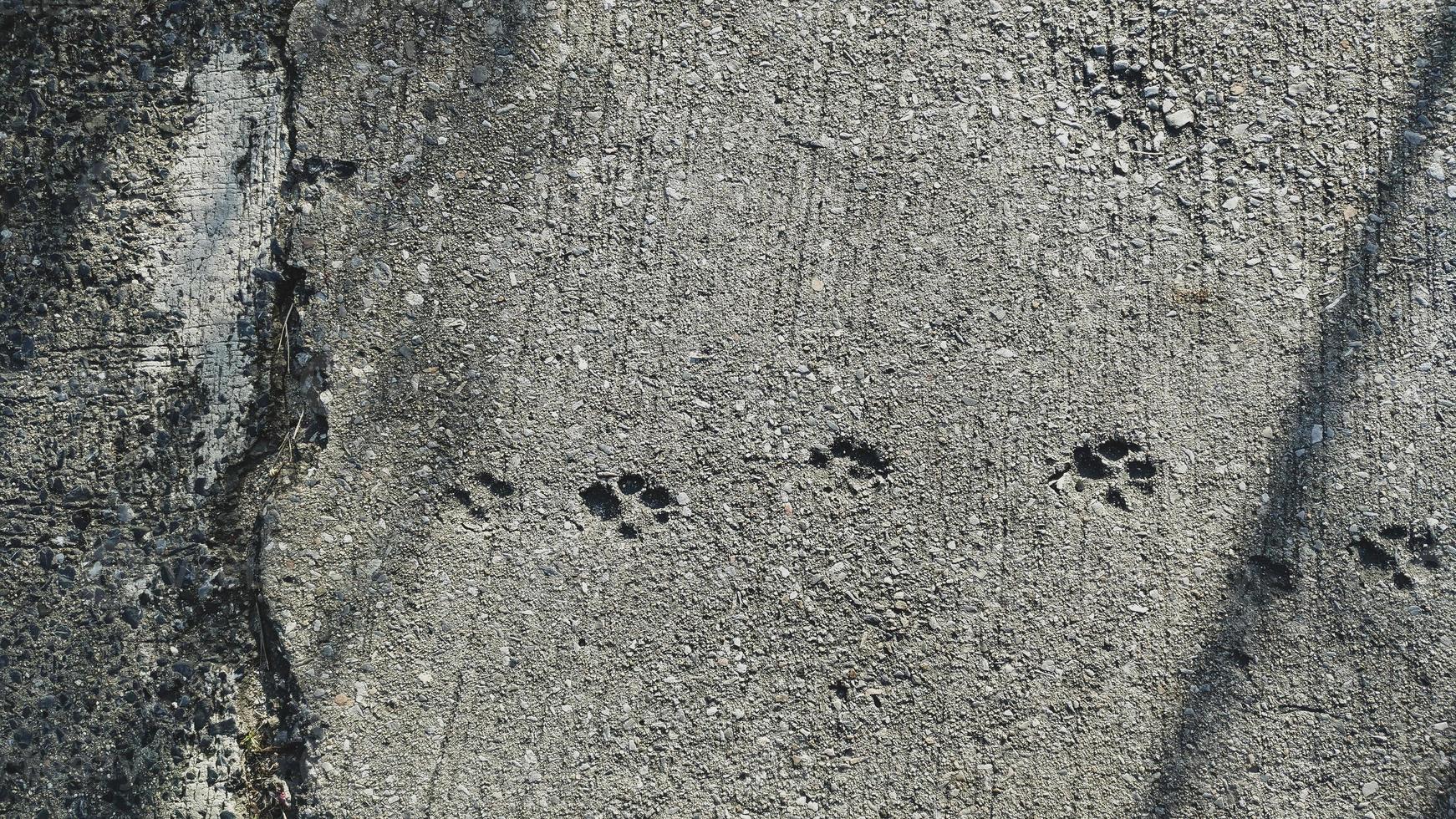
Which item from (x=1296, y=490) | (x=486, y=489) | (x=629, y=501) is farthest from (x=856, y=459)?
(x=1296, y=490)

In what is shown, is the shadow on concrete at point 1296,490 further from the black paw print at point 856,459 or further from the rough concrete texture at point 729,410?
the black paw print at point 856,459

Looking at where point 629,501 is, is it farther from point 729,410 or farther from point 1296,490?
point 1296,490

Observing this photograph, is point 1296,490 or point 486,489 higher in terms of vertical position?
point 1296,490

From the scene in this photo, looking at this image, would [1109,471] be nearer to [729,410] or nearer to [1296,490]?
[1296,490]

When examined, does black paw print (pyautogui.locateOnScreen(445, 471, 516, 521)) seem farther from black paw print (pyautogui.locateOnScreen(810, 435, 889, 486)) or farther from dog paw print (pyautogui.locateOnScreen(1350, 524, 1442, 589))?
dog paw print (pyautogui.locateOnScreen(1350, 524, 1442, 589))

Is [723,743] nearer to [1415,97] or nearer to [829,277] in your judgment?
[829,277]

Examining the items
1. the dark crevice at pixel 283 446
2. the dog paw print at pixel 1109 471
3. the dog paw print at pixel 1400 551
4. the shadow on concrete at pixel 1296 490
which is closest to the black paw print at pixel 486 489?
the dark crevice at pixel 283 446
